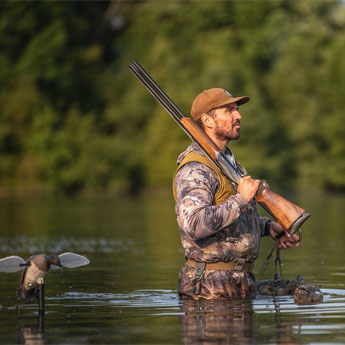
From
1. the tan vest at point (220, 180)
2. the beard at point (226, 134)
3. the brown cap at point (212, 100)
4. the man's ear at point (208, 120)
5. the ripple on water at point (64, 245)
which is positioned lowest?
the tan vest at point (220, 180)

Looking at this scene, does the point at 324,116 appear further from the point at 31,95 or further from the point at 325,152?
the point at 31,95

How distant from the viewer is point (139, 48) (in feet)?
271

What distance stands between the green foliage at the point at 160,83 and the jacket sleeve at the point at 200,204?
187ft

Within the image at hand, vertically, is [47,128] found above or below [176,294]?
above

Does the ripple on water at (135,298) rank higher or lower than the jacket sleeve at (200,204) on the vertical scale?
lower

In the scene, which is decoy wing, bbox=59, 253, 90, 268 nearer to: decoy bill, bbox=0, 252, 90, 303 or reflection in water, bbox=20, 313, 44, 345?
decoy bill, bbox=0, 252, 90, 303

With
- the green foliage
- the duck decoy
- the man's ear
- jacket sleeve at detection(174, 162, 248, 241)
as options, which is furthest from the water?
the green foliage

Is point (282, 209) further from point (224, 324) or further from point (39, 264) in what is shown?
point (39, 264)

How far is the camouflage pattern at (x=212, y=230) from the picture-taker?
1105 cm

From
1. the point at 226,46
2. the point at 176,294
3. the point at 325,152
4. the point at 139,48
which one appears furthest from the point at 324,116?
the point at 176,294

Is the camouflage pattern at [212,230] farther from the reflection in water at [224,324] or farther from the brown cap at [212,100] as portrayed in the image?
the brown cap at [212,100]

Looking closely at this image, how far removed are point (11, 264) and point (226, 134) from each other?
2589 millimetres

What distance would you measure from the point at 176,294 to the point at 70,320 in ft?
8.28

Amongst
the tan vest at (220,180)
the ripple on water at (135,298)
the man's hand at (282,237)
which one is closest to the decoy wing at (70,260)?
the ripple on water at (135,298)
